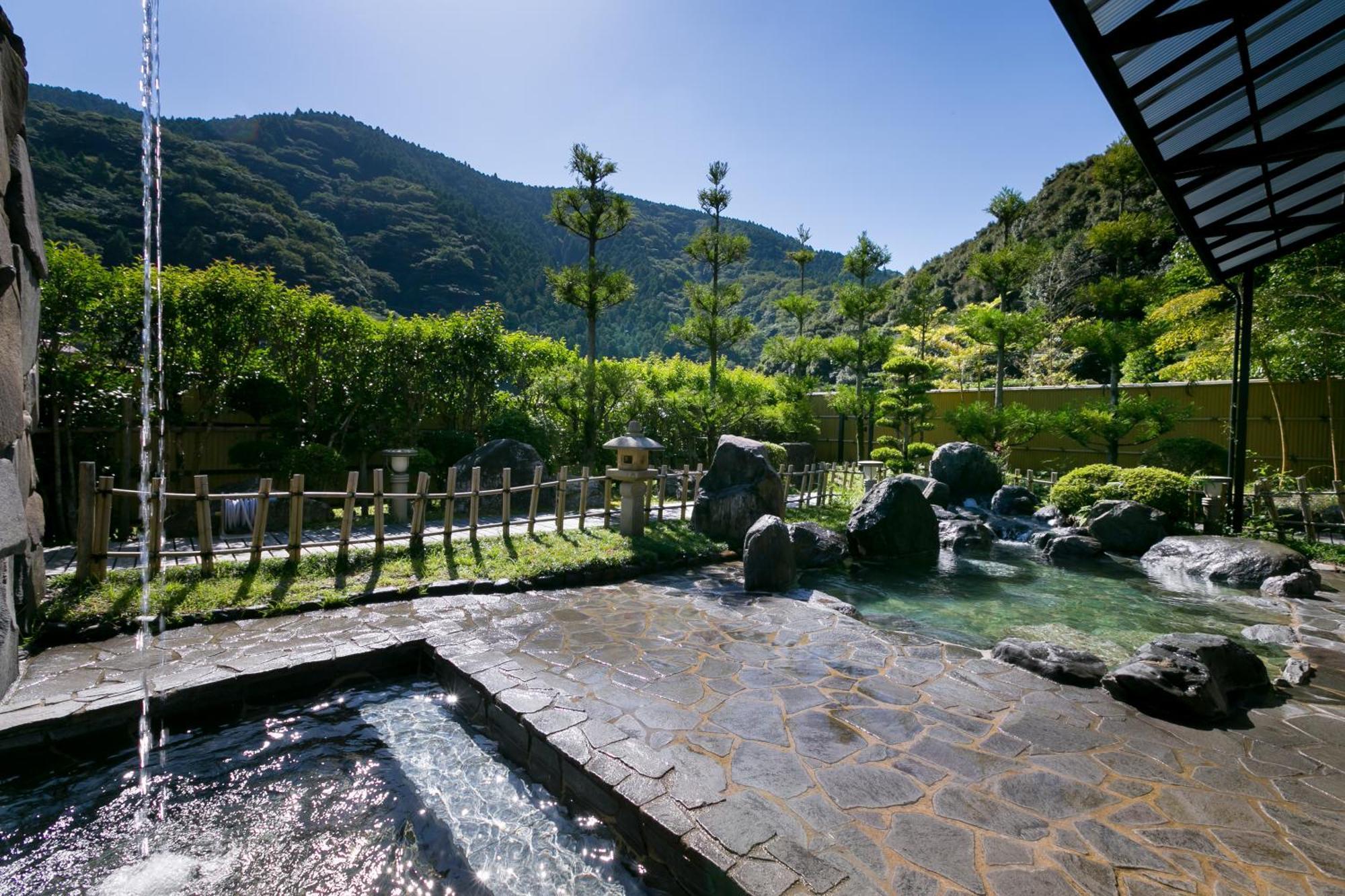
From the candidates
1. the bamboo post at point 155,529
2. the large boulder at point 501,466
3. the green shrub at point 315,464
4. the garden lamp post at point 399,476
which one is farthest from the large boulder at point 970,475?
the bamboo post at point 155,529

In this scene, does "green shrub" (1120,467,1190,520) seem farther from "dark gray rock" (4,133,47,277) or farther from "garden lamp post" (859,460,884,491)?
"dark gray rock" (4,133,47,277)

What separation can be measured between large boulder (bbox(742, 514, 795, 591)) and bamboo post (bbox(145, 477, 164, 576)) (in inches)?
237

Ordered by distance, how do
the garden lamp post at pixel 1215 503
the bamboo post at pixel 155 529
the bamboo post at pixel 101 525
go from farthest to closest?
the garden lamp post at pixel 1215 503 < the bamboo post at pixel 155 529 < the bamboo post at pixel 101 525

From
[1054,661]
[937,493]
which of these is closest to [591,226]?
[937,493]

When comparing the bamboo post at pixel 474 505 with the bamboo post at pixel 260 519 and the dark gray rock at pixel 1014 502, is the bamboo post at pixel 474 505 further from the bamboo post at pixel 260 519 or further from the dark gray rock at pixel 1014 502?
the dark gray rock at pixel 1014 502

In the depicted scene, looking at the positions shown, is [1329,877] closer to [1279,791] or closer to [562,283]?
[1279,791]

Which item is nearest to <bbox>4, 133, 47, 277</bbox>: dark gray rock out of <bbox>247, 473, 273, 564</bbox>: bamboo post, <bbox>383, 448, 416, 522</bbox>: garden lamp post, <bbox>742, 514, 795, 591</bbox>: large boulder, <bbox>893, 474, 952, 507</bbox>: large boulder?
<bbox>247, 473, 273, 564</bbox>: bamboo post

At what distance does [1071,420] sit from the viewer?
14703mm

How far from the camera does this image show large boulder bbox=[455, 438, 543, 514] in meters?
11.0

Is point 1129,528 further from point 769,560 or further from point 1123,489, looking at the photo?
point 769,560

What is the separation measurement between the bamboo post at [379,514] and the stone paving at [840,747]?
1.44 m

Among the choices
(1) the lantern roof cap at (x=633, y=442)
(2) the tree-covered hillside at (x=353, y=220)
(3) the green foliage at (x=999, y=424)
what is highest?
(2) the tree-covered hillside at (x=353, y=220)

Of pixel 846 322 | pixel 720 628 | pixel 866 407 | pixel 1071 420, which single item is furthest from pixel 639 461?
pixel 846 322

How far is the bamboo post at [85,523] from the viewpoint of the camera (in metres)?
5.29
